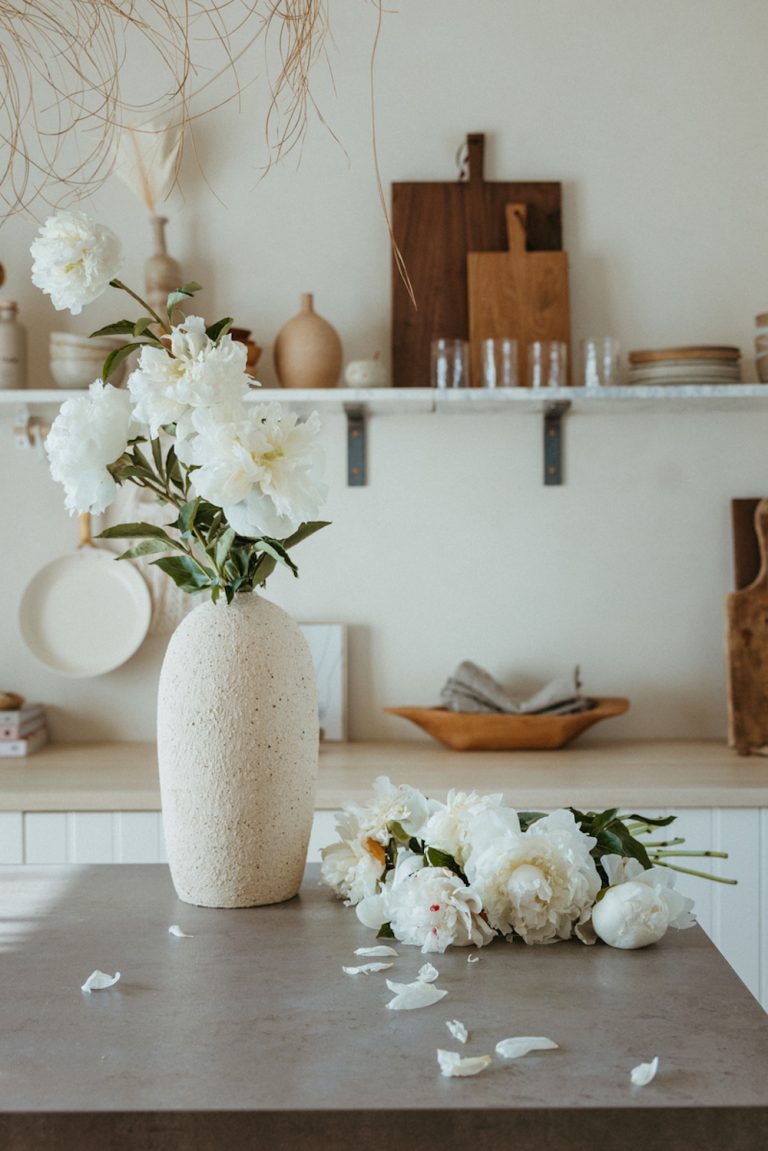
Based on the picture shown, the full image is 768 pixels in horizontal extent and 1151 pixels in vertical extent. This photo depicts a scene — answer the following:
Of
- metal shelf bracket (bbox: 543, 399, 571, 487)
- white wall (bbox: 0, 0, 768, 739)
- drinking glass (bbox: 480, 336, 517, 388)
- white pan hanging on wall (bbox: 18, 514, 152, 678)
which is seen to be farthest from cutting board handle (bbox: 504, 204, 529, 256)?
white pan hanging on wall (bbox: 18, 514, 152, 678)

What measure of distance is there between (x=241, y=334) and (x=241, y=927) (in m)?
1.77

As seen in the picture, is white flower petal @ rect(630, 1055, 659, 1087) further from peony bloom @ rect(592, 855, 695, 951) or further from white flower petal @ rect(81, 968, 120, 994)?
white flower petal @ rect(81, 968, 120, 994)

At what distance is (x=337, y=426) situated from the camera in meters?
2.96

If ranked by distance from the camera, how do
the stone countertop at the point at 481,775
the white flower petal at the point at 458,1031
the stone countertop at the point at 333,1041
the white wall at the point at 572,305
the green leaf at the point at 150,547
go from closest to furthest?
the stone countertop at the point at 333,1041
the white flower petal at the point at 458,1031
the green leaf at the point at 150,547
the stone countertop at the point at 481,775
the white wall at the point at 572,305

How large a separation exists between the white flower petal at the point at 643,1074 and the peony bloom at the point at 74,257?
816 millimetres

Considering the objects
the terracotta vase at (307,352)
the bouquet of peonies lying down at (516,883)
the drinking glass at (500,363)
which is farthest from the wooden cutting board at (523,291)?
the bouquet of peonies lying down at (516,883)

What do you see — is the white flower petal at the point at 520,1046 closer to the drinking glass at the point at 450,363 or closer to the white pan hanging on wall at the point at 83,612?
the drinking glass at the point at 450,363

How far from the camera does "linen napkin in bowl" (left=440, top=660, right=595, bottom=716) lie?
9.11ft

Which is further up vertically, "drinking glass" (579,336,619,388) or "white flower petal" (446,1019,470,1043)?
"drinking glass" (579,336,619,388)

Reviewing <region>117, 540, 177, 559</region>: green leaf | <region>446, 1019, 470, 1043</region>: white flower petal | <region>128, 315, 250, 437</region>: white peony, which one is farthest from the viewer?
<region>117, 540, 177, 559</region>: green leaf

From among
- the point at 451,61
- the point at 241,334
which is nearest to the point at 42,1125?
the point at 241,334

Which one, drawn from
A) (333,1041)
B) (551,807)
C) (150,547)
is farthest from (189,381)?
(551,807)

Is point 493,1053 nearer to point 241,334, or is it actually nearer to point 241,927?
point 241,927

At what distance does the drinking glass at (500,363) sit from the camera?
2.73 metres
